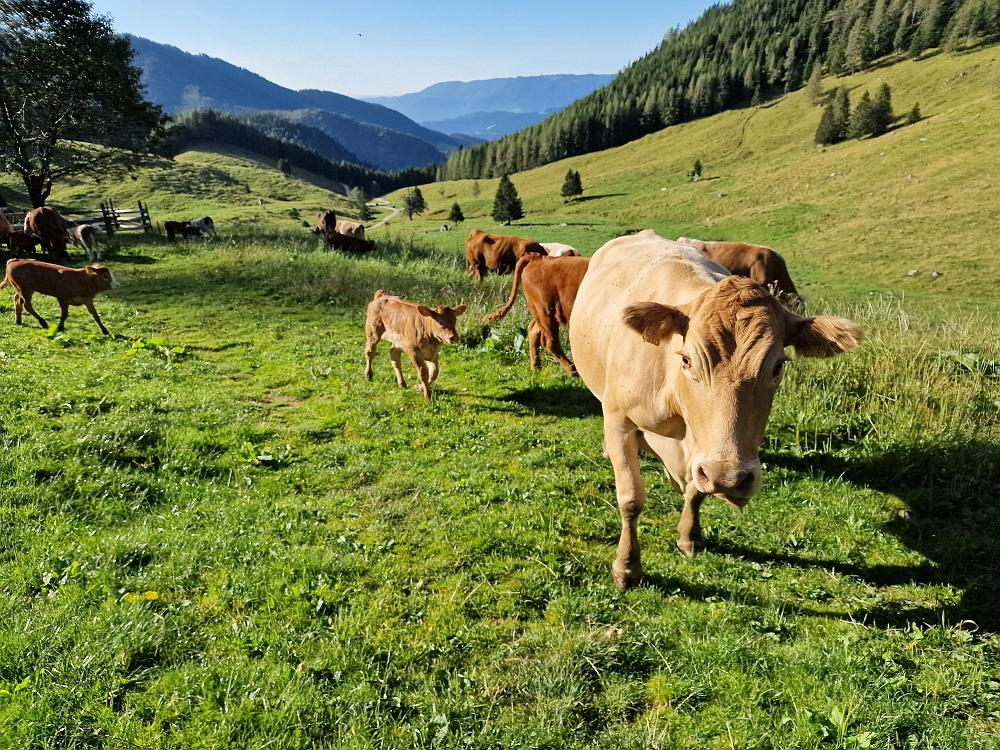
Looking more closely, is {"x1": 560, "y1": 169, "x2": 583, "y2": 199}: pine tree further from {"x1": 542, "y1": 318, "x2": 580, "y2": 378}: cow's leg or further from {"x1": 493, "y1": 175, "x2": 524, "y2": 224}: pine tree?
{"x1": 542, "y1": 318, "x2": 580, "y2": 378}: cow's leg

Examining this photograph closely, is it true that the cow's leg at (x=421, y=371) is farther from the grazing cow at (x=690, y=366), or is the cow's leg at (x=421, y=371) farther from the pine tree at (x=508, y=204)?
the pine tree at (x=508, y=204)

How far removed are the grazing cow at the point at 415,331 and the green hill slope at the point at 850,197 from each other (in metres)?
23.0

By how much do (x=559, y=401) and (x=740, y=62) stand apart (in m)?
176

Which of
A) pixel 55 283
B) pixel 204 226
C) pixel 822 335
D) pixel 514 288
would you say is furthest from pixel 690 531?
pixel 204 226

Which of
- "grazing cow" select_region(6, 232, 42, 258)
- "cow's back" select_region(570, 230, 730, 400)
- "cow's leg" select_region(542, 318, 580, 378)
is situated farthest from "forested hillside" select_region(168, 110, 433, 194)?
"cow's back" select_region(570, 230, 730, 400)

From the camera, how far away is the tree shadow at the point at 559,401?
8.68 m

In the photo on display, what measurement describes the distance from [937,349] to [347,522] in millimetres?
9818

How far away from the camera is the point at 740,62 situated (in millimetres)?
145000

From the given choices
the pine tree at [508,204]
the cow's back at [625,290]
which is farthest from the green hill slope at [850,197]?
the cow's back at [625,290]

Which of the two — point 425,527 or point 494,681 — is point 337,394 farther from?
point 494,681

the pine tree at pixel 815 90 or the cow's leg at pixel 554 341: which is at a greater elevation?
the pine tree at pixel 815 90

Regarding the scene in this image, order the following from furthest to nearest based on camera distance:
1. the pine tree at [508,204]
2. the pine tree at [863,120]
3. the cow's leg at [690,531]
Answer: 1. the pine tree at [508,204]
2. the pine tree at [863,120]
3. the cow's leg at [690,531]

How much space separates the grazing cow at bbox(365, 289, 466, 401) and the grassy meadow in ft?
2.25

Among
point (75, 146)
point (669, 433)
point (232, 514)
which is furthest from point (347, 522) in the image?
point (75, 146)
